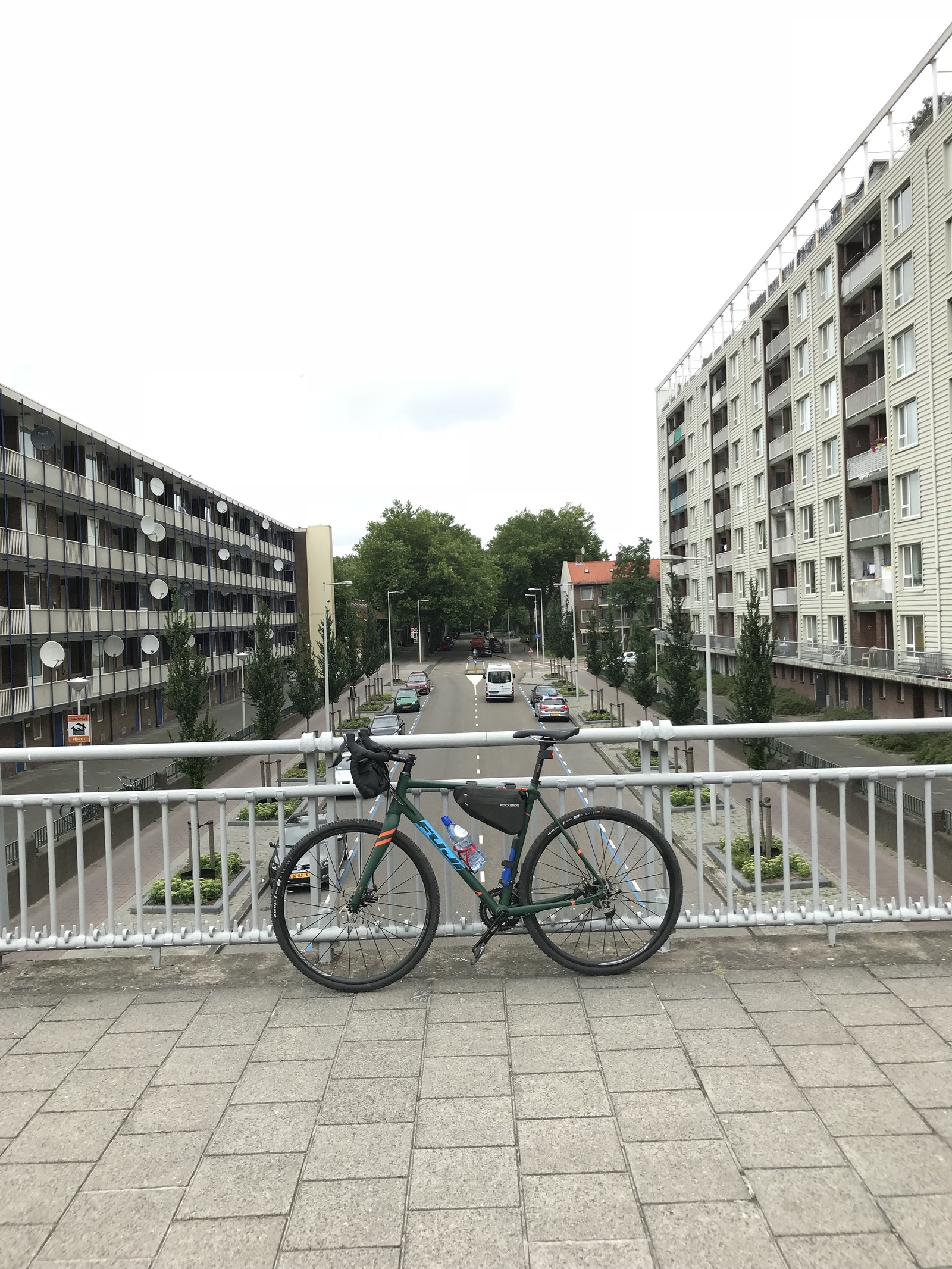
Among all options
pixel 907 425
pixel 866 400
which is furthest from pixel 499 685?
pixel 907 425

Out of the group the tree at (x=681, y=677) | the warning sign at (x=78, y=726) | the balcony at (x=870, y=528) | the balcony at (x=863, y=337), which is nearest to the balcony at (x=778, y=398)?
the balcony at (x=863, y=337)

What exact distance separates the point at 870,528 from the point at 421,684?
36566mm

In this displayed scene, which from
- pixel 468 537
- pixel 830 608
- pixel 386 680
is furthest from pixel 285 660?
pixel 468 537

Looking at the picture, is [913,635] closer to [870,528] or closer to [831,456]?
[870,528]

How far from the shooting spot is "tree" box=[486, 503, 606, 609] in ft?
394

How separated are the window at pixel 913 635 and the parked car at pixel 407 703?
97.1 feet

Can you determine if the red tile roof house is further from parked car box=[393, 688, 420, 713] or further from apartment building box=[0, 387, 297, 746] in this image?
apartment building box=[0, 387, 297, 746]

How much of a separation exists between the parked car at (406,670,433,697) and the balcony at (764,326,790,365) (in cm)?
3069

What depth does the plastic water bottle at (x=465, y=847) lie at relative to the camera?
3.98 m

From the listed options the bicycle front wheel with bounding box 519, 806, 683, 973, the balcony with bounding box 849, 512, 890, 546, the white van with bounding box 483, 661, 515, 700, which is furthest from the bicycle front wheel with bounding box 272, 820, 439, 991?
the white van with bounding box 483, 661, 515, 700

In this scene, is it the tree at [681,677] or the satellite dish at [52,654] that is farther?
the tree at [681,677]

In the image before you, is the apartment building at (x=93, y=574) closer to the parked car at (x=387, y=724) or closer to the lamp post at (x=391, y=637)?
the parked car at (x=387, y=724)

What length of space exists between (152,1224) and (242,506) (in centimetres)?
6340

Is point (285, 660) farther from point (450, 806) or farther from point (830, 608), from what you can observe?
point (450, 806)
